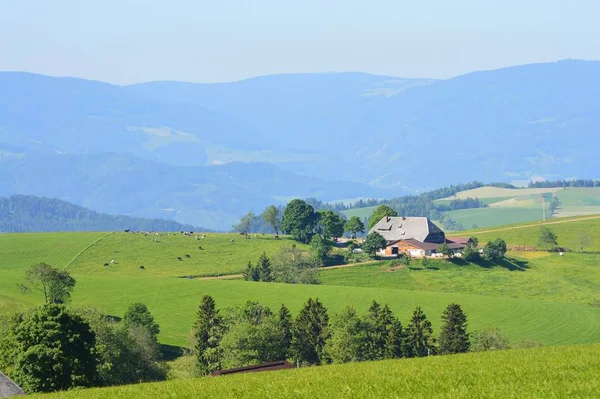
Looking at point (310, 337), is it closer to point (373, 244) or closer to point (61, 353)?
point (61, 353)

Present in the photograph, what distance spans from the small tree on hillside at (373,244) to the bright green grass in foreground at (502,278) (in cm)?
929

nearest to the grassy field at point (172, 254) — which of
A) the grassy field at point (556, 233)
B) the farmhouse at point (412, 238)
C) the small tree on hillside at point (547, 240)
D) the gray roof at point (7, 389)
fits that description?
the farmhouse at point (412, 238)

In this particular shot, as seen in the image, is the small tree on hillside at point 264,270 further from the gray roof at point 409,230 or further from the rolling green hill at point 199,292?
the gray roof at point 409,230

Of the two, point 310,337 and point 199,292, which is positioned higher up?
point 199,292

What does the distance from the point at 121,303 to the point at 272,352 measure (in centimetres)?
4097

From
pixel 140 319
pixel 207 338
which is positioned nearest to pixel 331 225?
pixel 140 319

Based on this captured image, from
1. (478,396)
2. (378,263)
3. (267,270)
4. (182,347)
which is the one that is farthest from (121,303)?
(478,396)

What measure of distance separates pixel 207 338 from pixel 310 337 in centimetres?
969

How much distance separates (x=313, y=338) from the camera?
3250 inches

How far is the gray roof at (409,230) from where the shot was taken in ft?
591

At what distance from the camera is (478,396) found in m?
27.6

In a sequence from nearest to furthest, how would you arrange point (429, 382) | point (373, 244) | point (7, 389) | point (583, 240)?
point (429, 382) < point (7, 389) < point (373, 244) < point (583, 240)

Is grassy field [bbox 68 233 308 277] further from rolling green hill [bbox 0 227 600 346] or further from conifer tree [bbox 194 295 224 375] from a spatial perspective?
conifer tree [bbox 194 295 224 375]

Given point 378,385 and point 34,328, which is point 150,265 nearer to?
point 34,328
